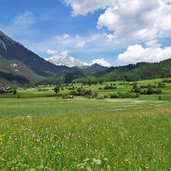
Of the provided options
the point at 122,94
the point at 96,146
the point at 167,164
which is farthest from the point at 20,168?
the point at 122,94

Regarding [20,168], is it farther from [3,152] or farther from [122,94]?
[122,94]

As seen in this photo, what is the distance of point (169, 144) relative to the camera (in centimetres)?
1359

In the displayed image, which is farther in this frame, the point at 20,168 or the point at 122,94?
the point at 122,94

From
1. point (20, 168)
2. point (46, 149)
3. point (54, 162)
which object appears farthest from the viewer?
point (46, 149)

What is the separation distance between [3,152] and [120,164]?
2.81 metres

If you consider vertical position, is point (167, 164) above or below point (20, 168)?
below

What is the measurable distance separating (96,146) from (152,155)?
2.33 m

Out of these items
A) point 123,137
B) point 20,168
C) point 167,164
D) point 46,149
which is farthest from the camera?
point 123,137

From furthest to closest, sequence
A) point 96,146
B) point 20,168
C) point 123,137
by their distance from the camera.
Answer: point 123,137 < point 96,146 < point 20,168

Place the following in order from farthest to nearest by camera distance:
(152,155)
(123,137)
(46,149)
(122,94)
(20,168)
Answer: (122,94) → (123,137) → (152,155) → (46,149) → (20,168)

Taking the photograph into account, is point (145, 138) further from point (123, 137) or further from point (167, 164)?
point (167, 164)

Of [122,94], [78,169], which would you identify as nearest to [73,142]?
[78,169]

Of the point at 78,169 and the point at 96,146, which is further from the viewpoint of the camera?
the point at 96,146

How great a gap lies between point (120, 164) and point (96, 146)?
145 inches
